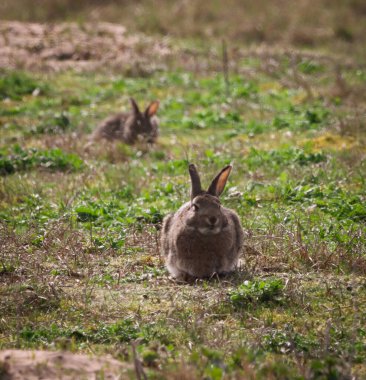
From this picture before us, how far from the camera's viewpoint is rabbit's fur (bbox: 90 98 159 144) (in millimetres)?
14688

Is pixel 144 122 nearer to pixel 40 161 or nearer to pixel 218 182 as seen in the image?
pixel 40 161

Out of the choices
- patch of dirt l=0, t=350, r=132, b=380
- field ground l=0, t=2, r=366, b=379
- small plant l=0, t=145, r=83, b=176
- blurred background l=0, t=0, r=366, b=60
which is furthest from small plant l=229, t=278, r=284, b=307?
blurred background l=0, t=0, r=366, b=60

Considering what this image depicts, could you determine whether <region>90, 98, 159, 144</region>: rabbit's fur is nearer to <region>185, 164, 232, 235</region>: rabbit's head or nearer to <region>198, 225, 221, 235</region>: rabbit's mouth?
<region>185, 164, 232, 235</region>: rabbit's head

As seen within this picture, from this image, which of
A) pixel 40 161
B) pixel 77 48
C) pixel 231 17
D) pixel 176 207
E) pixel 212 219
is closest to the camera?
pixel 212 219

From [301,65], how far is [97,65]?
16.1 ft

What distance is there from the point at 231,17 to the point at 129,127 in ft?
36.7

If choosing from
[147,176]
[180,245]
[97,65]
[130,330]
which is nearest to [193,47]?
[97,65]

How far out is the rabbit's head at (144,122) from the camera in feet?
48.0

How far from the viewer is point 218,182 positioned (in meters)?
8.32

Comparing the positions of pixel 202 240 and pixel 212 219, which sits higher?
pixel 212 219

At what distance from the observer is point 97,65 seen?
20094mm

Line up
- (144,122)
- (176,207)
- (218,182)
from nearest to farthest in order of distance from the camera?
1. (218,182)
2. (176,207)
3. (144,122)

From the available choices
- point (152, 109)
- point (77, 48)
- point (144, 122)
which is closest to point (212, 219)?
point (144, 122)

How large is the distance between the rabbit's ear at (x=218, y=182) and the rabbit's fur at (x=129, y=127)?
602cm
